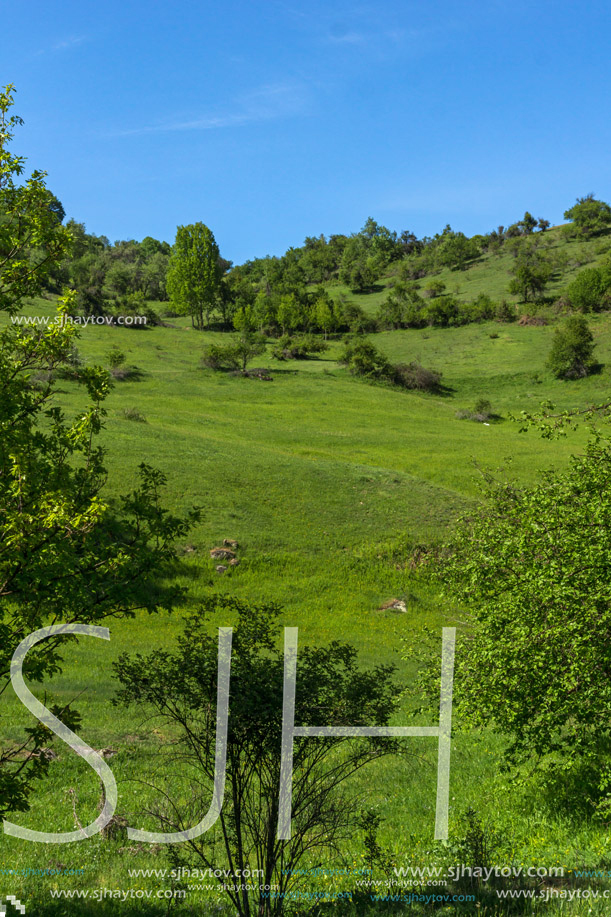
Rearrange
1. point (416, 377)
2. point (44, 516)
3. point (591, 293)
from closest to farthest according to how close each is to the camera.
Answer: point (44, 516) → point (416, 377) → point (591, 293)

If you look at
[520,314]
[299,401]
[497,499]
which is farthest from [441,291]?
[497,499]

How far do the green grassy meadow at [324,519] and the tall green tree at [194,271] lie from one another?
11184mm

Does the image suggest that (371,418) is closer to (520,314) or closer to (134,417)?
(134,417)

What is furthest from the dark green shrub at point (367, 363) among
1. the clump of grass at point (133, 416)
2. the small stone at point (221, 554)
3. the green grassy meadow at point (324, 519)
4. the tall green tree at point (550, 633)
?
the tall green tree at point (550, 633)

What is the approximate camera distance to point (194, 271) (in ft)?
361

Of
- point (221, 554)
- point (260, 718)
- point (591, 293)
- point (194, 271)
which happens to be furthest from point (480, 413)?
point (260, 718)

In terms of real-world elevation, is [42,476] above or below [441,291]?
below

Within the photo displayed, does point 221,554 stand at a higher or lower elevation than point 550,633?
lower

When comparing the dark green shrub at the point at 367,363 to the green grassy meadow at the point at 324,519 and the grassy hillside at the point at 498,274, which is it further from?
the grassy hillside at the point at 498,274

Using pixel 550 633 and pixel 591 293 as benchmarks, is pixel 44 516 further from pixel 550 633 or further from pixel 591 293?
pixel 591 293

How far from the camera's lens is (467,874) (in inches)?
331

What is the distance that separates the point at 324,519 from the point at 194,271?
276 ft

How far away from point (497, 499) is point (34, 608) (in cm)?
1044

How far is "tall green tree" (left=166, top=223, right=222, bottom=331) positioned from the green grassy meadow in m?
11.2
